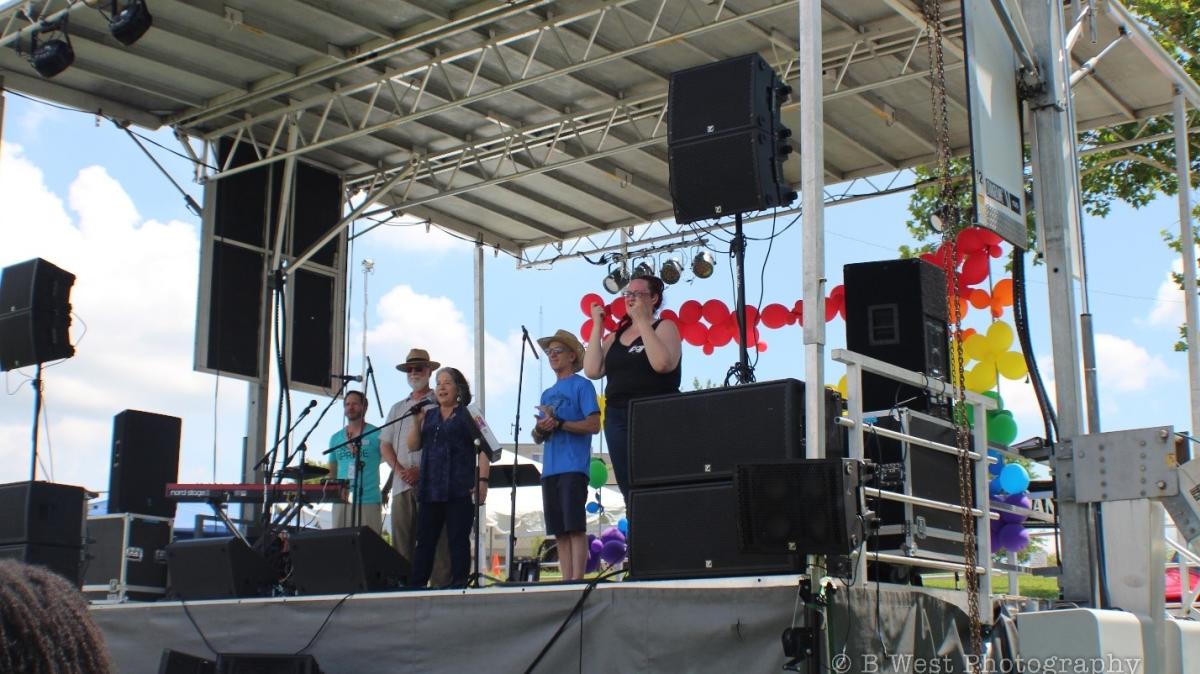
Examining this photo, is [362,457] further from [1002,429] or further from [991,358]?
[991,358]

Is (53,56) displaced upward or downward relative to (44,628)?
upward

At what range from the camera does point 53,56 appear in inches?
345

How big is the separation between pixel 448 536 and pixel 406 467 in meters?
1.04

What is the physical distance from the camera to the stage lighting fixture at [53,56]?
8766mm

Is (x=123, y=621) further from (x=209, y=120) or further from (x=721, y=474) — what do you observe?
(x=209, y=120)

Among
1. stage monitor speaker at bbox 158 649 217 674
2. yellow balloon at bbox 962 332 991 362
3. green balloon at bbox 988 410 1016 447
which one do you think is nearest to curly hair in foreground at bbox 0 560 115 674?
stage monitor speaker at bbox 158 649 217 674

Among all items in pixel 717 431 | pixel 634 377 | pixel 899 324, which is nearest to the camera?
pixel 717 431

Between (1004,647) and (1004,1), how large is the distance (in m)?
3.08

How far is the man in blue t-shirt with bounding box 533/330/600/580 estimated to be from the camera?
6.23 meters

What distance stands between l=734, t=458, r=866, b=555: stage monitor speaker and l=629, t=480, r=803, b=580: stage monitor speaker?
0.19 metres

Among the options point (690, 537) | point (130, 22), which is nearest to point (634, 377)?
point (690, 537)

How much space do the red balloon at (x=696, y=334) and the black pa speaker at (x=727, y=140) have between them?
6308 millimetres

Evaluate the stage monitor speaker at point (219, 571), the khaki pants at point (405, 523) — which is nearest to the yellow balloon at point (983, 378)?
the khaki pants at point (405, 523)

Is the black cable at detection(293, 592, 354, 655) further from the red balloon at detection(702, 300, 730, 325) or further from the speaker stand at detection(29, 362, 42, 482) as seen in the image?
the red balloon at detection(702, 300, 730, 325)
